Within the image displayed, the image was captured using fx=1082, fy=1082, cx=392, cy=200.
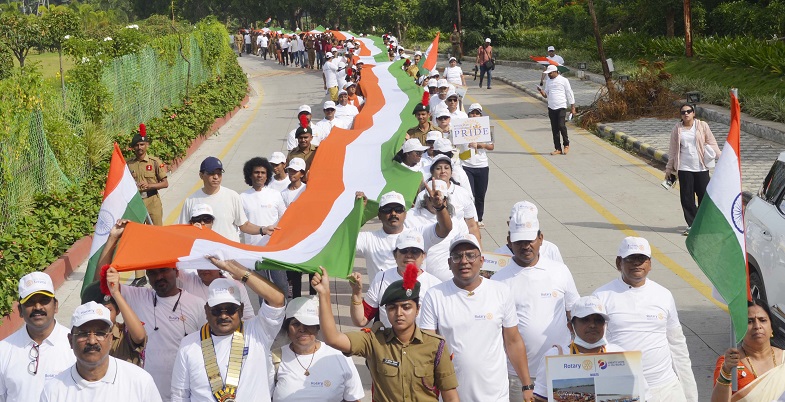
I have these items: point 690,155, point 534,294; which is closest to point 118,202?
point 534,294

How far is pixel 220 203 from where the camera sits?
10.3 metres

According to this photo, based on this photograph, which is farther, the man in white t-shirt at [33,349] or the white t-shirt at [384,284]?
the white t-shirt at [384,284]

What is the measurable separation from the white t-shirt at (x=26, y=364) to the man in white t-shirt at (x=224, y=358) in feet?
2.90

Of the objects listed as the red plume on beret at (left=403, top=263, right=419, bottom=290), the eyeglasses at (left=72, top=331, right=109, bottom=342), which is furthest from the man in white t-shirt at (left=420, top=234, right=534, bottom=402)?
the eyeglasses at (left=72, top=331, right=109, bottom=342)

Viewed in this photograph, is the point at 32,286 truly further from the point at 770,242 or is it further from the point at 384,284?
the point at 770,242

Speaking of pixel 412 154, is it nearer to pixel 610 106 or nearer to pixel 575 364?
pixel 575 364

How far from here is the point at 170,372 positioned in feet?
23.5

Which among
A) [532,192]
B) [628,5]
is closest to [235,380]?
[532,192]

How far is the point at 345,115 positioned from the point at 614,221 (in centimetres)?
464

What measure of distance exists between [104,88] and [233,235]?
419 inches

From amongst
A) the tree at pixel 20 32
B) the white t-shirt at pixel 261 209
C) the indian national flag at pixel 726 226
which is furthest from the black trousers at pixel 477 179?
the tree at pixel 20 32

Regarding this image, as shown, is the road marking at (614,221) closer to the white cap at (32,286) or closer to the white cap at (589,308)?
the white cap at (589,308)

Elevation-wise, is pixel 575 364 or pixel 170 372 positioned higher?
pixel 575 364

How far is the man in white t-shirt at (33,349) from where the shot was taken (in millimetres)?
6660
